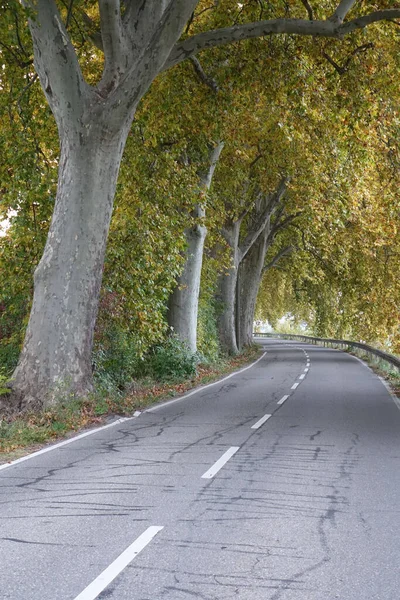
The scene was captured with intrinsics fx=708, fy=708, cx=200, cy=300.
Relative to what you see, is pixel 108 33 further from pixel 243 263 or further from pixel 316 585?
pixel 243 263

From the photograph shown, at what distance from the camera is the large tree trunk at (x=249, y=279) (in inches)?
1594

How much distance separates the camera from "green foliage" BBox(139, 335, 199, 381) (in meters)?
20.0

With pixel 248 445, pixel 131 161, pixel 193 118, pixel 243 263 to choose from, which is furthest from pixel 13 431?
pixel 243 263

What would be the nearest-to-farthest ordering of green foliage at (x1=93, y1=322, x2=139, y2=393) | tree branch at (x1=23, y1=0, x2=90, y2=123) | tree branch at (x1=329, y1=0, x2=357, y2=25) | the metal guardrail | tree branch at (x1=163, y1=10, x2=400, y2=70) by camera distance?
tree branch at (x1=23, y1=0, x2=90, y2=123)
tree branch at (x1=329, y1=0, x2=357, y2=25)
tree branch at (x1=163, y1=10, x2=400, y2=70)
green foliage at (x1=93, y1=322, x2=139, y2=393)
the metal guardrail

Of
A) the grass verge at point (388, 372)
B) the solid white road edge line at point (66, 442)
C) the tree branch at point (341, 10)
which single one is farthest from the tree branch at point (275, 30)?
the grass verge at point (388, 372)

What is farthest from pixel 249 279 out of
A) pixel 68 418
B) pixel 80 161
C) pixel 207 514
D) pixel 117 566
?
pixel 117 566

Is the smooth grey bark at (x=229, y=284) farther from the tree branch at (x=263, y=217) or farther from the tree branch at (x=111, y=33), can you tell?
the tree branch at (x=111, y=33)

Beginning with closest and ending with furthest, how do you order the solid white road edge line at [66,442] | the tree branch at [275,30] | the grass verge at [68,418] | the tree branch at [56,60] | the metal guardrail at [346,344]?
the solid white road edge line at [66,442]
the grass verge at [68,418]
the tree branch at [56,60]
the tree branch at [275,30]
the metal guardrail at [346,344]

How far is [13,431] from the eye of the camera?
10.3 meters

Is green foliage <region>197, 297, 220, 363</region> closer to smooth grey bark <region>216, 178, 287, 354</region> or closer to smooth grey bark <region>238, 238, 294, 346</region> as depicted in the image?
smooth grey bark <region>216, 178, 287, 354</region>

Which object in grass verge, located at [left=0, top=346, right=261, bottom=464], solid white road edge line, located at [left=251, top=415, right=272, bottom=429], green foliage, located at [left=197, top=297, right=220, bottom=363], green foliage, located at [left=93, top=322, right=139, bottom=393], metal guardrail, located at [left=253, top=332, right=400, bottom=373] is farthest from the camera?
green foliage, located at [left=197, top=297, right=220, bottom=363]

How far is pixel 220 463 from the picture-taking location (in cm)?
863

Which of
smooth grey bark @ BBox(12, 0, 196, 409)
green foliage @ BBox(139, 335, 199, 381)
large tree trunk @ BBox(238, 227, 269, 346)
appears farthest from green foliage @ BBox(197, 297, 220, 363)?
smooth grey bark @ BBox(12, 0, 196, 409)

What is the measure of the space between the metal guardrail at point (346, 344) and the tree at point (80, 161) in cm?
1296
